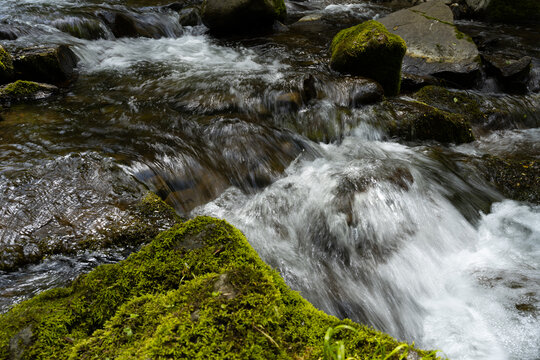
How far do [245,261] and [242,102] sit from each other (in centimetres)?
507

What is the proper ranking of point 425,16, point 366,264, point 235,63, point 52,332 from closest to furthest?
1. point 52,332
2. point 366,264
3. point 235,63
4. point 425,16

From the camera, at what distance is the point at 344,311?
3.51 m

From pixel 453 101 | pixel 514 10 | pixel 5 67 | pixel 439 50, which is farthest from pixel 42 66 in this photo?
pixel 514 10

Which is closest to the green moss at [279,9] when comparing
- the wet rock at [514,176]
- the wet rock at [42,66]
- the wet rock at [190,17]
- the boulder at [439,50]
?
the wet rock at [190,17]

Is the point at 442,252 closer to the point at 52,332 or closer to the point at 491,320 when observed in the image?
the point at 491,320

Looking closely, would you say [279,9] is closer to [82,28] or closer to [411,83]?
[411,83]

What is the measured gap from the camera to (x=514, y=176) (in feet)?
17.7

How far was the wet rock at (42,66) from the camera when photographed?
6773mm

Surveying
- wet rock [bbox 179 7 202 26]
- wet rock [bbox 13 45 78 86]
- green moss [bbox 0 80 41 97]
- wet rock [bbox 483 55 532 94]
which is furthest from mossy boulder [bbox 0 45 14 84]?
wet rock [bbox 483 55 532 94]

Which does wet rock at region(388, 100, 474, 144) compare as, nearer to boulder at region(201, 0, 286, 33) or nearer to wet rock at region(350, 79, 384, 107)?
wet rock at region(350, 79, 384, 107)

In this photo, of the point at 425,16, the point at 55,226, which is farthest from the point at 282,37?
the point at 55,226

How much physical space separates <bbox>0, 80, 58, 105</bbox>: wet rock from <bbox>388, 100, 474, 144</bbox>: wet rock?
672 centimetres

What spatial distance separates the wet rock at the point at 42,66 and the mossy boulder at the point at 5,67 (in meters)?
0.11

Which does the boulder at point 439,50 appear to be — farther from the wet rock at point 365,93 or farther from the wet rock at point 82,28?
the wet rock at point 82,28
